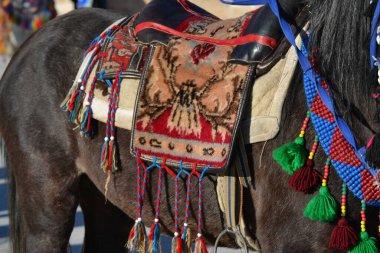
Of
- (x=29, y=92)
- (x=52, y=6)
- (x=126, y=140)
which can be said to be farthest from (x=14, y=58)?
(x=52, y=6)

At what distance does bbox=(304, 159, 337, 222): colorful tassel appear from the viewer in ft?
7.59

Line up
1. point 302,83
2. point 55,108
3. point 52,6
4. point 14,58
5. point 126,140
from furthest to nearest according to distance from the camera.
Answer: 1. point 52,6
2. point 14,58
3. point 55,108
4. point 126,140
5. point 302,83

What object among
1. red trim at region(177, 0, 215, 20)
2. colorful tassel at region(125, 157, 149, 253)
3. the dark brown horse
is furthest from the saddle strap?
red trim at region(177, 0, 215, 20)

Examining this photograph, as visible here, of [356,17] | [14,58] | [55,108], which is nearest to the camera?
[356,17]

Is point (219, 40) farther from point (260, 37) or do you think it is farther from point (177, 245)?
point (177, 245)

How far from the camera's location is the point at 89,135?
3.09 meters

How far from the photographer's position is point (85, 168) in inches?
127

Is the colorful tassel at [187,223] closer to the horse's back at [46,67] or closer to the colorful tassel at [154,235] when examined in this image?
the colorful tassel at [154,235]

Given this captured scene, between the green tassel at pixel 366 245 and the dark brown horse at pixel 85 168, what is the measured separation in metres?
0.06

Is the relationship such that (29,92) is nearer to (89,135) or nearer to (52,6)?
(89,135)

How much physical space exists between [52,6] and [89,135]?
3757mm

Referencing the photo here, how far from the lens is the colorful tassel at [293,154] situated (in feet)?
7.75

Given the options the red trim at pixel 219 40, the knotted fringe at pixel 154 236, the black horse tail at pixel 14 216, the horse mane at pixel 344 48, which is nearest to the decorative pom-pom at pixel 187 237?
the knotted fringe at pixel 154 236

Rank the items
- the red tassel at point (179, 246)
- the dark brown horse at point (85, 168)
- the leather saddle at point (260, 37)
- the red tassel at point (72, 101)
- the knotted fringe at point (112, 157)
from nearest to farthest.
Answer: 1. the dark brown horse at point (85, 168)
2. the leather saddle at point (260, 37)
3. the red tassel at point (179, 246)
4. the knotted fringe at point (112, 157)
5. the red tassel at point (72, 101)
